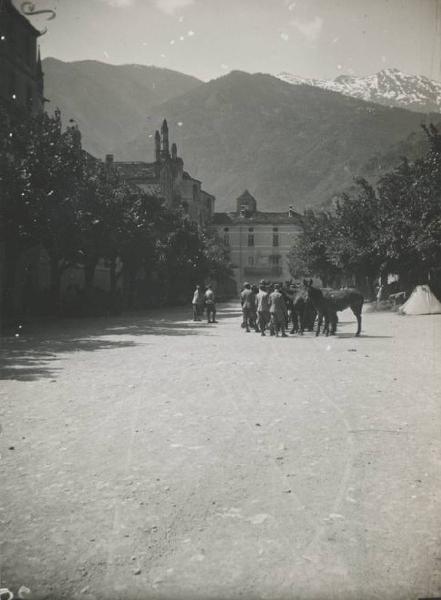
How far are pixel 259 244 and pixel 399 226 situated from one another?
7208cm

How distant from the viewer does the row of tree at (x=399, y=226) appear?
27.1 m

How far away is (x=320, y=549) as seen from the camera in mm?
3570

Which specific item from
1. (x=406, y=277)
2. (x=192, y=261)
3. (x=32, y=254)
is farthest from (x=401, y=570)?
(x=192, y=261)

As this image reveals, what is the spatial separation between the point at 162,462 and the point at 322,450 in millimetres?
1597

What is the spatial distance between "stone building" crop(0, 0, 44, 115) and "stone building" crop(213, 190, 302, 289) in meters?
60.8

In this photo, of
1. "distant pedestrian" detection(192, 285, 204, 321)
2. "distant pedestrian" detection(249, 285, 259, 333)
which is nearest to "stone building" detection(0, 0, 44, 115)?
"distant pedestrian" detection(192, 285, 204, 321)

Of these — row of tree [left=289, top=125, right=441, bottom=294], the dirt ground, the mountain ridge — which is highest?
the mountain ridge

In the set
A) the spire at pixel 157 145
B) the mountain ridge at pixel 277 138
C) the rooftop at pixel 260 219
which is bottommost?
the rooftop at pixel 260 219

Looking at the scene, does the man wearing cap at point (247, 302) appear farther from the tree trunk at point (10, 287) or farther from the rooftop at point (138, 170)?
the rooftop at point (138, 170)

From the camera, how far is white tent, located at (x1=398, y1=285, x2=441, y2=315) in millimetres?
27500

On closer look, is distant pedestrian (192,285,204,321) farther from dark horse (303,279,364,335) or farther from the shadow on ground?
dark horse (303,279,364,335)

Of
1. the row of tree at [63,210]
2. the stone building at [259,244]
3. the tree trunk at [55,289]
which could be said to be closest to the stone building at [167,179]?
the stone building at [259,244]

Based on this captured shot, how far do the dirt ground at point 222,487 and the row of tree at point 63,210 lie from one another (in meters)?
13.8

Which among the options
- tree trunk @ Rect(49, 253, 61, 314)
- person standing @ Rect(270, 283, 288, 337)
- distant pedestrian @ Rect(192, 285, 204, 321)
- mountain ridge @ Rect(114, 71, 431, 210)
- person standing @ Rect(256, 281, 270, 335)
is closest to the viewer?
person standing @ Rect(270, 283, 288, 337)
